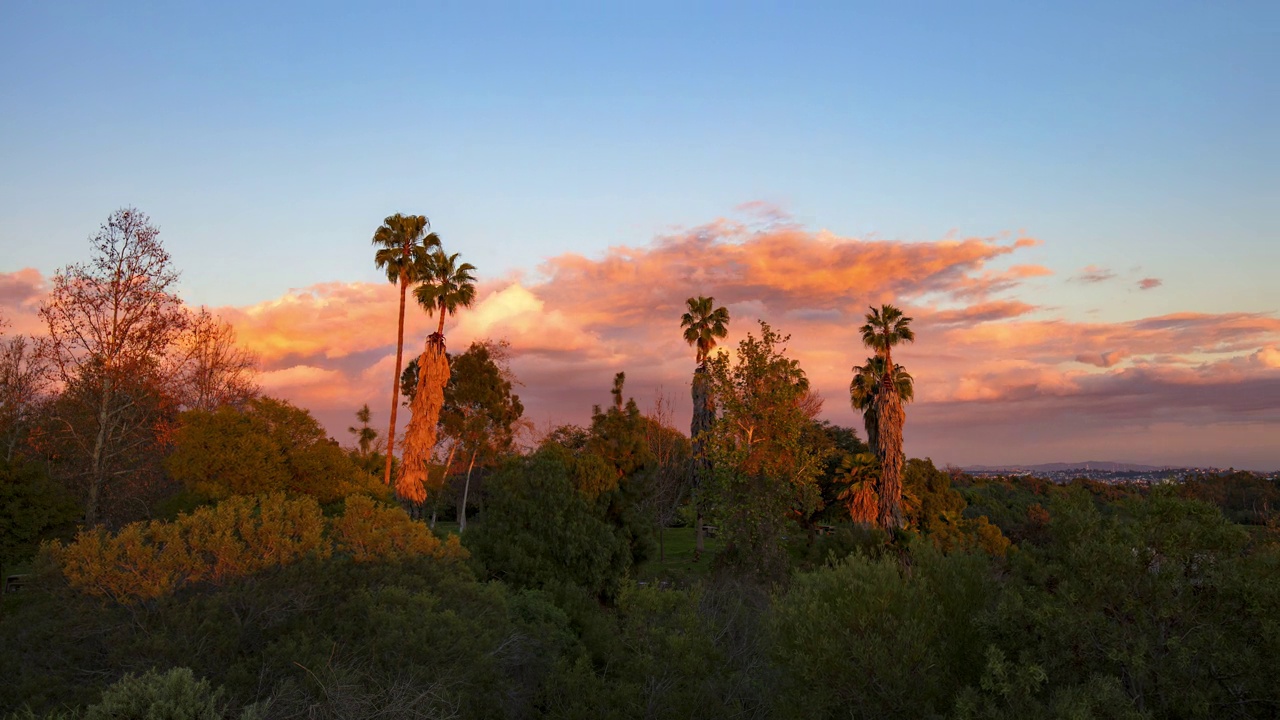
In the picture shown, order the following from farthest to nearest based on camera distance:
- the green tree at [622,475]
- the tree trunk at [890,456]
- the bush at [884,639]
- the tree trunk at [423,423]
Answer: the tree trunk at [423,423]
the tree trunk at [890,456]
the green tree at [622,475]
the bush at [884,639]

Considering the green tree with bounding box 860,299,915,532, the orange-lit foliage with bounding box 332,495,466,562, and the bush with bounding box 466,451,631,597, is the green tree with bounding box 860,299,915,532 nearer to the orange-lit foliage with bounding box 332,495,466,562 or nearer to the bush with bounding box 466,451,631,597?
the bush with bounding box 466,451,631,597

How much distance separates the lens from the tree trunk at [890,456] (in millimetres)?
39906

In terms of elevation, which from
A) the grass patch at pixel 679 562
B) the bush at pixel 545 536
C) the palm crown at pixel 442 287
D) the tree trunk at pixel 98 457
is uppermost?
the palm crown at pixel 442 287

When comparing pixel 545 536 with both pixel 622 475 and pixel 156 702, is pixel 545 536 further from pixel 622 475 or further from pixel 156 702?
pixel 156 702

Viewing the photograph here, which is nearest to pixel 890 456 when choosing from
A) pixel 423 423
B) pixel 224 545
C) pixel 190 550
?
pixel 423 423

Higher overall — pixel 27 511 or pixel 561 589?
pixel 27 511

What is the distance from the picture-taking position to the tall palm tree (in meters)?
39.9

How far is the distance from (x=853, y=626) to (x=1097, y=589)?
444 centimetres

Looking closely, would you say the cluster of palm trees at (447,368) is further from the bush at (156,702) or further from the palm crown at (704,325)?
the bush at (156,702)

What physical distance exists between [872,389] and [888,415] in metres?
2.97

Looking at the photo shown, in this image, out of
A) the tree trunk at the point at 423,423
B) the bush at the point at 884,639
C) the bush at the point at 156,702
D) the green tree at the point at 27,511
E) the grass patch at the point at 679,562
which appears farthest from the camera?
the tree trunk at the point at 423,423

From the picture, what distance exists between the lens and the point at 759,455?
31969mm

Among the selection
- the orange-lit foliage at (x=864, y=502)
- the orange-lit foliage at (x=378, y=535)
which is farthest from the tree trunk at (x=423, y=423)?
the orange-lit foliage at (x=864, y=502)

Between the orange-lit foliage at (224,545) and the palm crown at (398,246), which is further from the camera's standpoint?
the palm crown at (398,246)
